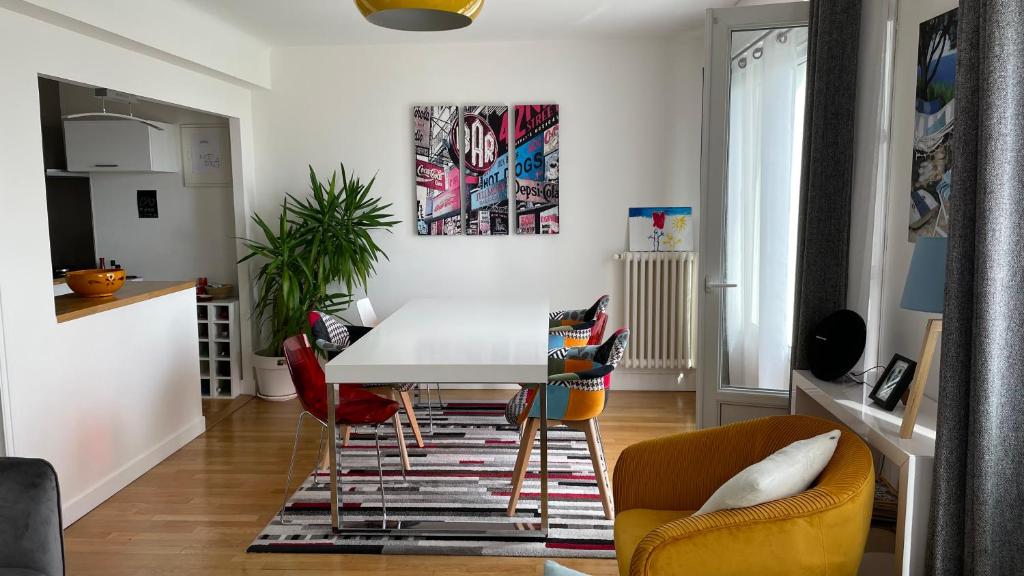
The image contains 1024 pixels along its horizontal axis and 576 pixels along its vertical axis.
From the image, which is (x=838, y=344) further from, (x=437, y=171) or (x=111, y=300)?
(x=437, y=171)

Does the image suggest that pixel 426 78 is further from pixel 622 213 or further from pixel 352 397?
pixel 352 397

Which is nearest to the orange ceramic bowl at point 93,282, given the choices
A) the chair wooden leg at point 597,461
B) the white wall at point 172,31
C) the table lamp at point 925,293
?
the white wall at point 172,31

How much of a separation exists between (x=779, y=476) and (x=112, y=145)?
18.5ft

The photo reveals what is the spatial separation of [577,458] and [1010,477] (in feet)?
9.44

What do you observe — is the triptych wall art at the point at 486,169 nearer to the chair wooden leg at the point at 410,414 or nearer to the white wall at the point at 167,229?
the white wall at the point at 167,229

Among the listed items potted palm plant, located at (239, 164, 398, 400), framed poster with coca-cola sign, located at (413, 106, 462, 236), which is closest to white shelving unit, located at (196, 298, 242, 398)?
potted palm plant, located at (239, 164, 398, 400)

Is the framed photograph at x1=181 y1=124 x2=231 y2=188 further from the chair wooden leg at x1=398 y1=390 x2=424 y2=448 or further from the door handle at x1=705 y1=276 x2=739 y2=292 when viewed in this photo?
the door handle at x1=705 y1=276 x2=739 y2=292

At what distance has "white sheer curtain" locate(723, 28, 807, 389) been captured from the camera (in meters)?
3.82

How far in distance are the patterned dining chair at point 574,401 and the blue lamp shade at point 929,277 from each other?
150cm

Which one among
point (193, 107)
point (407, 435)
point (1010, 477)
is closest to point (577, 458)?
point (407, 435)

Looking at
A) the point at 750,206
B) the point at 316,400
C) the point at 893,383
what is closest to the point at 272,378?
the point at 316,400

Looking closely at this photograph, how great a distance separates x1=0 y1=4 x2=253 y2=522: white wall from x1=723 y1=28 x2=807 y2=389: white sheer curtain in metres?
3.26

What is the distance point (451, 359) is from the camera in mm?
3260

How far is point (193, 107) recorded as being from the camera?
515 centimetres
